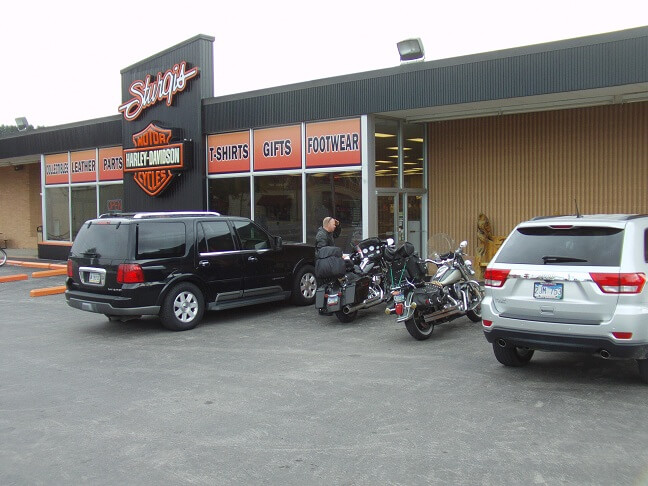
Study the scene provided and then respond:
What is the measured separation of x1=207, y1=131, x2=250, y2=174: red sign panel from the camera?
1656 centimetres

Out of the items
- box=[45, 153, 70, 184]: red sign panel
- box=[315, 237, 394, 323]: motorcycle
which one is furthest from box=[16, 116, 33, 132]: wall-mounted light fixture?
box=[315, 237, 394, 323]: motorcycle

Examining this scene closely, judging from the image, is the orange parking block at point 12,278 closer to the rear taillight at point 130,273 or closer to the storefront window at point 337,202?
the storefront window at point 337,202

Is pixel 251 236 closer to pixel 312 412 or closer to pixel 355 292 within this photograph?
pixel 355 292

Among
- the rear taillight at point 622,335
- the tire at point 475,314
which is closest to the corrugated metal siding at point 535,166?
the tire at point 475,314

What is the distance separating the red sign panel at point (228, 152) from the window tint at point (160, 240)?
21.4 ft

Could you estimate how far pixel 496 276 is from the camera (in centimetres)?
685

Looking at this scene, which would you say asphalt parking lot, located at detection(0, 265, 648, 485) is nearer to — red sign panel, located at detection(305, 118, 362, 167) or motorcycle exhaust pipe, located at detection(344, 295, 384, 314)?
motorcycle exhaust pipe, located at detection(344, 295, 384, 314)

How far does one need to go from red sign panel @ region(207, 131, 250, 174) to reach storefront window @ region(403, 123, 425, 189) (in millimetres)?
4067

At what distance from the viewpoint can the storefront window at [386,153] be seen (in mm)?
14461

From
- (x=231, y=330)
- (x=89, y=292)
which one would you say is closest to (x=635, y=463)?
(x=231, y=330)

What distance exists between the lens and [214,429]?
5.59 m

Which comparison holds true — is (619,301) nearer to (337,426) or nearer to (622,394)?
(622,394)

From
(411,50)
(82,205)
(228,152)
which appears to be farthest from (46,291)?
(411,50)

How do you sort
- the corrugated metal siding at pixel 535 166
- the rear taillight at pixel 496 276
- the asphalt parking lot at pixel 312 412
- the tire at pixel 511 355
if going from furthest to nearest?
the corrugated metal siding at pixel 535 166, the tire at pixel 511 355, the rear taillight at pixel 496 276, the asphalt parking lot at pixel 312 412
